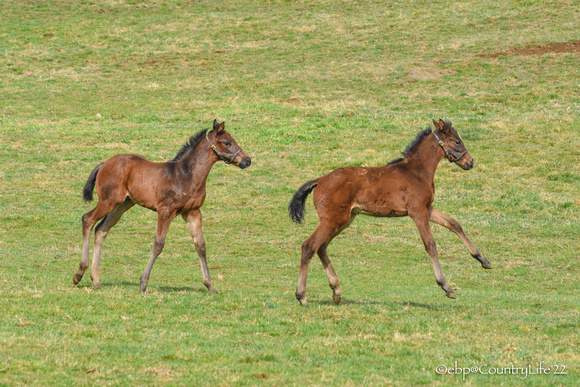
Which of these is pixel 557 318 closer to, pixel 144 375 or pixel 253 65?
pixel 144 375

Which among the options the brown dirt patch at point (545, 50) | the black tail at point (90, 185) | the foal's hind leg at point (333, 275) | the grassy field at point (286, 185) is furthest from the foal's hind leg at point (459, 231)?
the brown dirt patch at point (545, 50)

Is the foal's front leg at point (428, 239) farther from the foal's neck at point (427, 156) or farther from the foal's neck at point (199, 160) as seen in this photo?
the foal's neck at point (199, 160)

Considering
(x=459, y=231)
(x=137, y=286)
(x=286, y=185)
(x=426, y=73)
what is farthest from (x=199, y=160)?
(x=426, y=73)

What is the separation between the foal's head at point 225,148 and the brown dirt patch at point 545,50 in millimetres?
35891

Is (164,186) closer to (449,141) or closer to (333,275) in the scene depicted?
(333,275)

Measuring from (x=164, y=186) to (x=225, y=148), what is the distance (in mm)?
1329

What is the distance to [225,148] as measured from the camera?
14148mm

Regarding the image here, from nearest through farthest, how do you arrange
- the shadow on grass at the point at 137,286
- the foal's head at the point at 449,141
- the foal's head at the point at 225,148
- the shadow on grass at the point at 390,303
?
the shadow on grass at the point at 390,303 → the foal's head at the point at 449,141 → the foal's head at the point at 225,148 → the shadow on grass at the point at 137,286

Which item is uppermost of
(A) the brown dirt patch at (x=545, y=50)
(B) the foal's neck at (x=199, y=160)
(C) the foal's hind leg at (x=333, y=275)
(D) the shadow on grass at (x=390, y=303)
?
(B) the foal's neck at (x=199, y=160)

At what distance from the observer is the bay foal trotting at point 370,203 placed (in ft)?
41.7

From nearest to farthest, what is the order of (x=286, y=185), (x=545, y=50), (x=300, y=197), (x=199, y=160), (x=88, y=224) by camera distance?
(x=300, y=197), (x=199, y=160), (x=88, y=224), (x=286, y=185), (x=545, y=50)

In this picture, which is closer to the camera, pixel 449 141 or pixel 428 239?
pixel 428 239

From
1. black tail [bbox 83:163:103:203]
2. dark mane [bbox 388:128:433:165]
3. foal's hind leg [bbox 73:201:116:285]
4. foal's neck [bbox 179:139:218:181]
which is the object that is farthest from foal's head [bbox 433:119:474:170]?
black tail [bbox 83:163:103:203]

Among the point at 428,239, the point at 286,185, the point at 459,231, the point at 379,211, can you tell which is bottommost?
the point at 286,185
